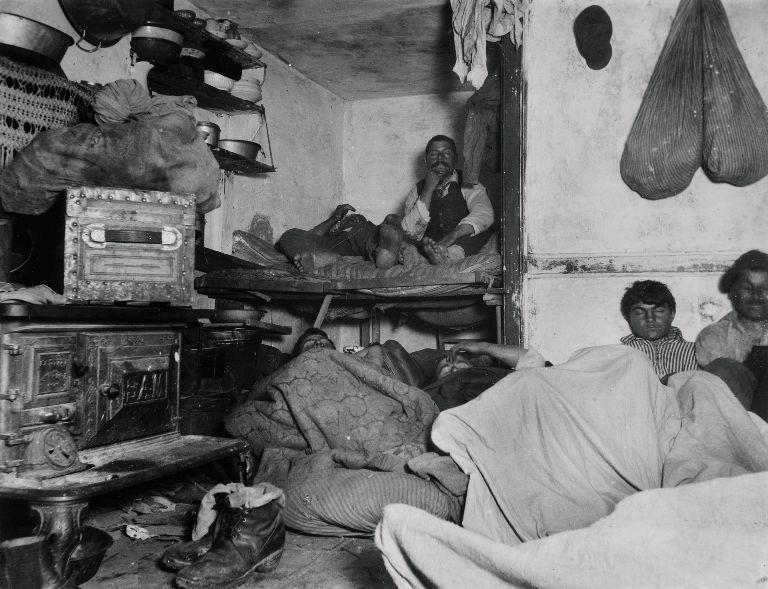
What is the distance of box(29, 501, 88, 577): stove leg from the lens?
215 centimetres

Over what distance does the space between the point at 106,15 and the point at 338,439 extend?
285 cm

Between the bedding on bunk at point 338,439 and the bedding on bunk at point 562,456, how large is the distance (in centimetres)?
32

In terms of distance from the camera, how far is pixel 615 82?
4676 millimetres

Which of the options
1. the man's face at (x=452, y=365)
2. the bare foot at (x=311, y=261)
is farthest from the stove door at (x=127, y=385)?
the bare foot at (x=311, y=261)

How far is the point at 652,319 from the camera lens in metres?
4.41

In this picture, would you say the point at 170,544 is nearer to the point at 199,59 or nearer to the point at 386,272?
the point at 386,272

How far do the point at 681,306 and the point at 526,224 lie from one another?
1192mm

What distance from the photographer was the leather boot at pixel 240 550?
2324 millimetres

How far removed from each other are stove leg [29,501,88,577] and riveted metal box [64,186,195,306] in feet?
2.53

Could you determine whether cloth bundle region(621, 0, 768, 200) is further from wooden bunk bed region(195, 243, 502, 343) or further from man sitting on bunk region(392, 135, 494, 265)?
man sitting on bunk region(392, 135, 494, 265)

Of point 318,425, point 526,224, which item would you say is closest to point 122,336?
point 318,425

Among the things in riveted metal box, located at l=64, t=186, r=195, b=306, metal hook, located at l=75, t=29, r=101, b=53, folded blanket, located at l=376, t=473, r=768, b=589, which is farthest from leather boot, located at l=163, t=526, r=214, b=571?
metal hook, located at l=75, t=29, r=101, b=53

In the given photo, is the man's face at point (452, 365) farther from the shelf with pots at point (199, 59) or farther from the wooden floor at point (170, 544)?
the shelf with pots at point (199, 59)

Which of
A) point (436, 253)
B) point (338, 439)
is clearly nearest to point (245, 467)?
point (338, 439)
